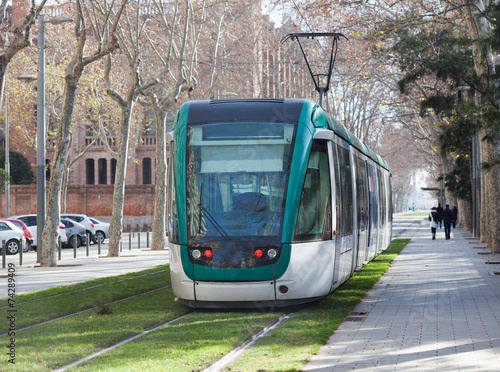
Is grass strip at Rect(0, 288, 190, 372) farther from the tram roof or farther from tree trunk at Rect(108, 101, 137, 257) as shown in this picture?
tree trunk at Rect(108, 101, 137, 257)

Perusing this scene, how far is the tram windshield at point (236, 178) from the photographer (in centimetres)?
1091

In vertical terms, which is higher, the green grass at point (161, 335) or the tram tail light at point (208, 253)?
the tram tail light at point (208, 253)

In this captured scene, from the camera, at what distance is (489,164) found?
14961 millimetres

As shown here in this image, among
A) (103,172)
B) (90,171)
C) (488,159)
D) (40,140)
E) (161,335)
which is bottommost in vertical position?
(161,335)

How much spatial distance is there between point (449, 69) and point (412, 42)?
8.95 meters

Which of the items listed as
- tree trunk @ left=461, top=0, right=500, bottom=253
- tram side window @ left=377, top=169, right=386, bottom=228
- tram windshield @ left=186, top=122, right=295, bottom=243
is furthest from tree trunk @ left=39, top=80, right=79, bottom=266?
tree trunk @ left=461, top=0, right=500, bottom=253

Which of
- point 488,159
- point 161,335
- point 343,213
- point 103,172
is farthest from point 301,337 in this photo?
point 103,172

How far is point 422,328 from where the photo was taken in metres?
9.62

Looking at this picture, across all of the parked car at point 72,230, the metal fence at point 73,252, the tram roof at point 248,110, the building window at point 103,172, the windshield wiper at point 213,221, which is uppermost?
the building window at point 103,172

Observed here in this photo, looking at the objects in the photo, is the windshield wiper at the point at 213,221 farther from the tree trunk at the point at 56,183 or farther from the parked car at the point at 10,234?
the parked car at the point at 10,234

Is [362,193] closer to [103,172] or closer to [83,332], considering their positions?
[83,332]

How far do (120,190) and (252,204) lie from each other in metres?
16.6

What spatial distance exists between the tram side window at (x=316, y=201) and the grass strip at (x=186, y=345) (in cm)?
131

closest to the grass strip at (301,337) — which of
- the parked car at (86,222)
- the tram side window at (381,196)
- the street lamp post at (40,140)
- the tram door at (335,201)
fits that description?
the tram door at (335,201)
